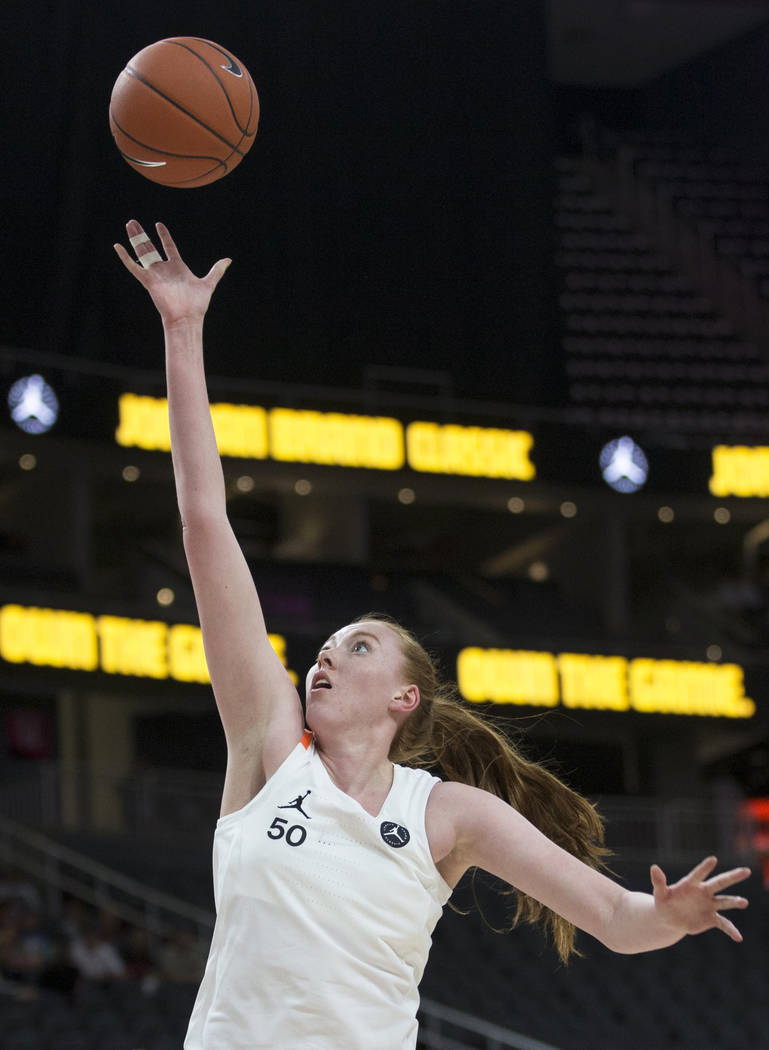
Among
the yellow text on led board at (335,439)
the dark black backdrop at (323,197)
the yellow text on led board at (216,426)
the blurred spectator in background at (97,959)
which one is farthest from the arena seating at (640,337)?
the blurred spectator in background at (97,959)

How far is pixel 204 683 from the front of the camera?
730 inches

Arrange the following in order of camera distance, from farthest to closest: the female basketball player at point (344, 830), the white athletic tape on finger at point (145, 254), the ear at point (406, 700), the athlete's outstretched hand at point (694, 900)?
the white athletic tape on finger at point (145, 254)
the ear at point (406, 700)
the female basketball player at point (344, 830)
the athlete's outstretched hand at point (694, 900)

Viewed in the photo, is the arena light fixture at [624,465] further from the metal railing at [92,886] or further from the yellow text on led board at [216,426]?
the metal railing at [92,886]

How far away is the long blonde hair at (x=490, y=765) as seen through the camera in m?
3.47

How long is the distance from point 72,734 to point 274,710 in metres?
18.5

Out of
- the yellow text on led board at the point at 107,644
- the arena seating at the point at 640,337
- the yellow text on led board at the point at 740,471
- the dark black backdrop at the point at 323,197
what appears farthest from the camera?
the arena seating at the point at 640,337

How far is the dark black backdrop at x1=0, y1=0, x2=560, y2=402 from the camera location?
21594mm

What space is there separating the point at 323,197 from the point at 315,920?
68.6 ft

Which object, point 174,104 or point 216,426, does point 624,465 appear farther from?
point 174,104

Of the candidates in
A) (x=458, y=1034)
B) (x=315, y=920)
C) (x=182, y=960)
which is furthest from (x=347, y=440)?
(x=315, y=920)

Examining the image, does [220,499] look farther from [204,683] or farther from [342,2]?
[342,2]

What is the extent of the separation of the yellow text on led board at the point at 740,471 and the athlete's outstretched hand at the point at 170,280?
19142 millimetres

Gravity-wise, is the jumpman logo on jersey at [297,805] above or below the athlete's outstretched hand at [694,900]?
above

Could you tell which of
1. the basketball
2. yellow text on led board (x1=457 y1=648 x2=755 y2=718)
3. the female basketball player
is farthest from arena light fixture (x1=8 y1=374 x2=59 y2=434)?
the female basketball player
